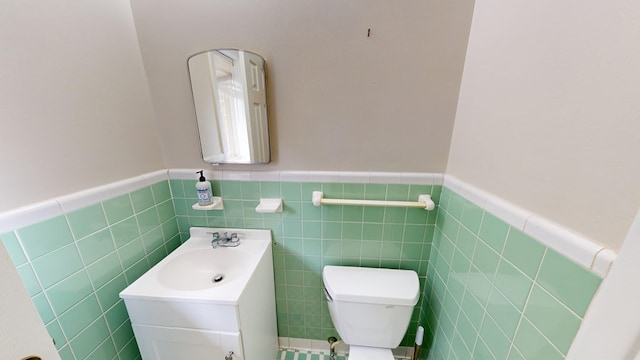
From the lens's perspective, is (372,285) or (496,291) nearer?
(496,291)

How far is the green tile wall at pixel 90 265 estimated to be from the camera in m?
0.68

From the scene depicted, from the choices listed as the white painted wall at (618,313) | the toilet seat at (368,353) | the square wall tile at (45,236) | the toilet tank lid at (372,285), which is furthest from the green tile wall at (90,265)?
the white painted wall at (618,313)

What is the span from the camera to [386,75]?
0.93 metres

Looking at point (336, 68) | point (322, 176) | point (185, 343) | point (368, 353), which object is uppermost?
point (336, 68)

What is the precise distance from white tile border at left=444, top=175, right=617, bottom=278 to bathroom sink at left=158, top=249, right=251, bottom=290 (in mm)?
1059

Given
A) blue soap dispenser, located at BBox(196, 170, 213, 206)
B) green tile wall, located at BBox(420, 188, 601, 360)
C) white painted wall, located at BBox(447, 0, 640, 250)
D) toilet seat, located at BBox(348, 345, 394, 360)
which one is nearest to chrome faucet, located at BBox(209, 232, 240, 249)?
blue soap dispenser, located at BBox(196, 170, 213, 206)

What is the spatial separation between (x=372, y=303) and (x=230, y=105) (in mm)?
1165

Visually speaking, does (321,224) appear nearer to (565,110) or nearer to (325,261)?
(325,261)

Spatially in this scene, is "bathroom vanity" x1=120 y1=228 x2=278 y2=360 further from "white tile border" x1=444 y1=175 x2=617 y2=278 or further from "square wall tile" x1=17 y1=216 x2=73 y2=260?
"white tile border" x1=444 y1=175 x2=617 y2=278

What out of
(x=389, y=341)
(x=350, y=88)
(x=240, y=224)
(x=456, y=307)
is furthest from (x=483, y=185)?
(x=240, y=224)

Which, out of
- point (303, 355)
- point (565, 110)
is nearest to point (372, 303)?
point (303, 355)

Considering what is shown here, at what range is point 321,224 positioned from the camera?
3.79 ft

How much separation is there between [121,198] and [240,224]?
1.76 feet

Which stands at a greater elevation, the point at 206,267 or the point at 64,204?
the point at 64,204
